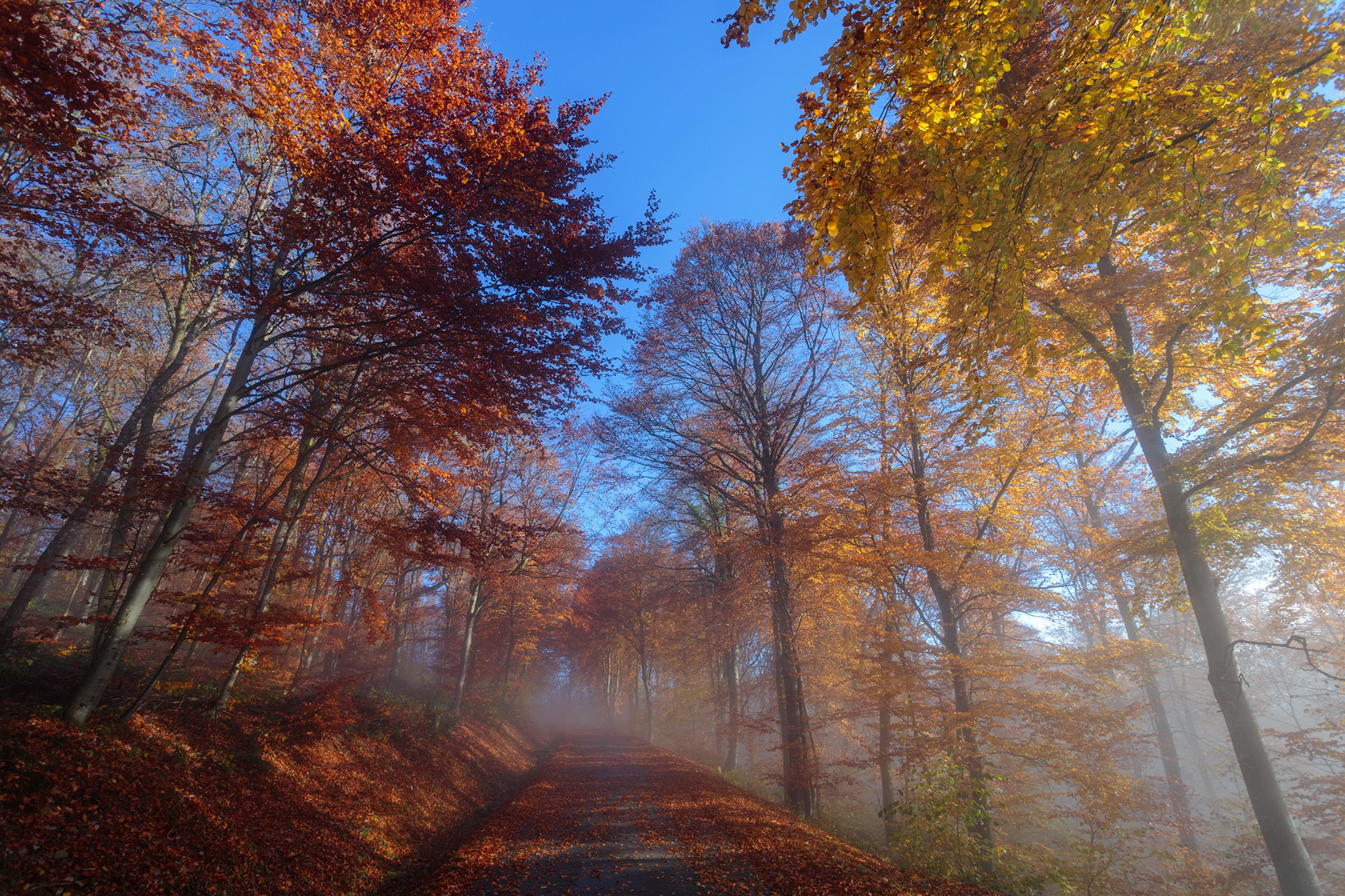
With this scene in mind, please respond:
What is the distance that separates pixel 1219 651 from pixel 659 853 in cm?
848

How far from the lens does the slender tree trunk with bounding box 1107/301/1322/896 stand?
6.19 metres

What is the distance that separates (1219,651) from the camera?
272 inches

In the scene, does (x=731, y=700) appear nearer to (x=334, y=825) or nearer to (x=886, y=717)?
(x=886, y=717)

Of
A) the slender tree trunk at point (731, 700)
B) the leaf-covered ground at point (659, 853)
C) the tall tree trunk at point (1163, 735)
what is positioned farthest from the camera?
the slender tree trunk at point (731, 700)

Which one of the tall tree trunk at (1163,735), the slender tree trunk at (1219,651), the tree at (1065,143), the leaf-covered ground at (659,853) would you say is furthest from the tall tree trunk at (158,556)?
the tall tree trunk at (1163,735)

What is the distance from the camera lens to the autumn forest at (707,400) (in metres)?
3.68

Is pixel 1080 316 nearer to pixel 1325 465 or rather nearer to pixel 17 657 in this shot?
pixel 1325 465

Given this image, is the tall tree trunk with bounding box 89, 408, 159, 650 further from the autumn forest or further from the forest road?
the forest road

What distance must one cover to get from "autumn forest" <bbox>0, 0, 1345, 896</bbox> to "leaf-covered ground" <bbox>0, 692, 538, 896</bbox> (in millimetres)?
51

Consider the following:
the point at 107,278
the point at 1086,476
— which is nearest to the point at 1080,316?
the point at 1086,476

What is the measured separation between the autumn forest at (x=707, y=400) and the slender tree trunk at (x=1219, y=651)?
0.17 ft

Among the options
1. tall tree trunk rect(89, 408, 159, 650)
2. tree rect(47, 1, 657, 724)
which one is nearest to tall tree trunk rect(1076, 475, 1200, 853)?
tree rect(47, 1, 657, 724)

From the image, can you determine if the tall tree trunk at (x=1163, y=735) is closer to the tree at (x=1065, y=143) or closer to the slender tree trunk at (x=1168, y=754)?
the slender tree trunk at (x=1168, y=754)

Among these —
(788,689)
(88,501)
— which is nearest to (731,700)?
(788,689)
